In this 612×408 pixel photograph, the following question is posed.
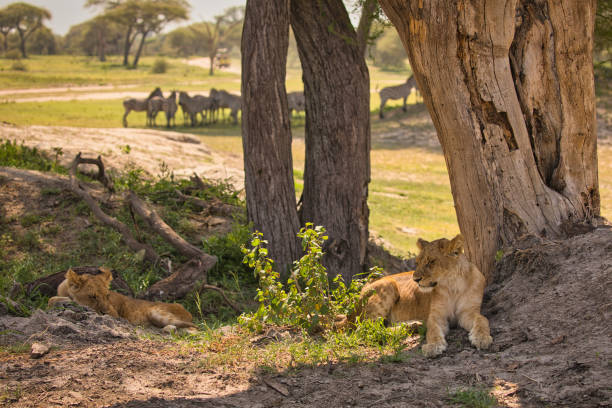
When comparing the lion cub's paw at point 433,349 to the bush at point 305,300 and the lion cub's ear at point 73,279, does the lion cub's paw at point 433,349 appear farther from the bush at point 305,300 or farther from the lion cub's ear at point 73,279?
the lion cub's ear at point 73,279

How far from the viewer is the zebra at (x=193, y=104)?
94.1ft

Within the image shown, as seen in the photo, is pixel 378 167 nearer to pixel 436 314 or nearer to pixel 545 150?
pixel 545 150

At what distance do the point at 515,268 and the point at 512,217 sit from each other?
Answer: 1.88ft

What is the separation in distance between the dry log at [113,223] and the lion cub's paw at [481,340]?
4.53 metres

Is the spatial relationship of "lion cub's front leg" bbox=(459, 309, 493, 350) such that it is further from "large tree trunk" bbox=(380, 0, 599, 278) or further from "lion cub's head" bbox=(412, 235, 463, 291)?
"large tree trunk" bbox=(380, 0, 599, 278)

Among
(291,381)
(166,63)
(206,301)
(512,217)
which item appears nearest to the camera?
(291,381)

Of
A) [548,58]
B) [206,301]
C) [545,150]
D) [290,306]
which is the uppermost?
[548,58]

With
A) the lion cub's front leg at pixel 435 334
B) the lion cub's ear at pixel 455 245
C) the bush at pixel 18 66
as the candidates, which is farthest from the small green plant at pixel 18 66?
the lion cub's front leg at pixel 435 334

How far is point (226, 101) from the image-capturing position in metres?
30.8

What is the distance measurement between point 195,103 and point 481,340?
25.8m

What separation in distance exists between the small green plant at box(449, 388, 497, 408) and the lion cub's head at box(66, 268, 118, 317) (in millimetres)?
3597

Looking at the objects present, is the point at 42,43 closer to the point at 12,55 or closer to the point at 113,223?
the point at 12,55

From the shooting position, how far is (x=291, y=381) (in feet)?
14.2

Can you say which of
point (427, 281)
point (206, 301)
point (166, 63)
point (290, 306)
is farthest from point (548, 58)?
point (166, 63)
